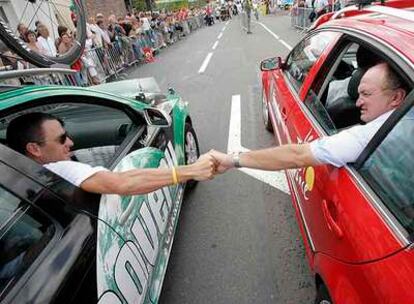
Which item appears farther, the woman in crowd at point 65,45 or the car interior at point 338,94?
the woman in crowd at point 65,45

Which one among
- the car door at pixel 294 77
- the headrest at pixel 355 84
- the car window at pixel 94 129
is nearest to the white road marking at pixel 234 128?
the car door at pixel 294 77

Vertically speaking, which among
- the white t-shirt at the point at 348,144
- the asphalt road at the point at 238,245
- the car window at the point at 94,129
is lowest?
the asphalt road at the point at 238,245

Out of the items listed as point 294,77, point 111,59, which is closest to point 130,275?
point 294,77

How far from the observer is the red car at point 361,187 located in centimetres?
137

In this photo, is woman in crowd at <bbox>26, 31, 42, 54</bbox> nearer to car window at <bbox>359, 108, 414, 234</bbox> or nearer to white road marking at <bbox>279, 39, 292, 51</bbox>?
car window at <bbox>359, 108, 414, 234</bbox>

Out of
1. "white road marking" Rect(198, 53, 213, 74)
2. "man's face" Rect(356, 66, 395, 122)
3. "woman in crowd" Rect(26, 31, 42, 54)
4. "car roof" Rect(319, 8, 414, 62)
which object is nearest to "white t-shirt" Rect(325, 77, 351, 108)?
"car roof" Rect(319, 8, 414, 62)

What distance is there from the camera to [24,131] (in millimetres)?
1905

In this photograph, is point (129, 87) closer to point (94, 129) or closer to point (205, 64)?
point (94, 129)

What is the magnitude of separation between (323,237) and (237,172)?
8.28ft

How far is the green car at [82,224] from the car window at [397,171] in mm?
1248

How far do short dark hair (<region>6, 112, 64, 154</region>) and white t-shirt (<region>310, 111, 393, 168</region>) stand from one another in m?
1.43

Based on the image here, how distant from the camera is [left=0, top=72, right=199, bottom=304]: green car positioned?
149 cm

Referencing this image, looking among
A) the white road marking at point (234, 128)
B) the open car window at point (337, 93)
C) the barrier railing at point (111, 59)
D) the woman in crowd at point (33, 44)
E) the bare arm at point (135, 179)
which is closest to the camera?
the bare arm at point (135, 179)

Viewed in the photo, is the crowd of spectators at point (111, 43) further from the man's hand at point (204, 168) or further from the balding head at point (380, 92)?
the balding head at point (380, 92)
